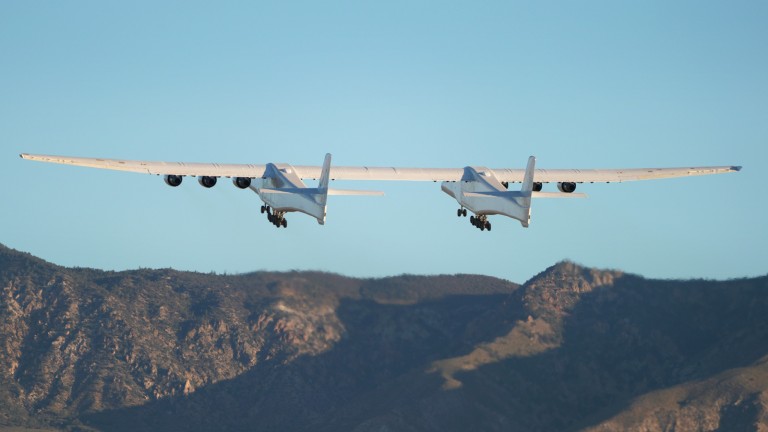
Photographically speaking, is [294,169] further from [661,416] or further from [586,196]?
[661,416]

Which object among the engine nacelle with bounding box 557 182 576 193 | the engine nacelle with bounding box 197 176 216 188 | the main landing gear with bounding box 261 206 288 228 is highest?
the engine nacelle with bounding box 557 182 576 193

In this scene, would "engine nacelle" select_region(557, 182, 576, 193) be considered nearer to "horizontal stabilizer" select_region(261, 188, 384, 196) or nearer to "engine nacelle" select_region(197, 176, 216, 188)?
"horizontal stabilizer" select_region(261, 188, 384, 196)

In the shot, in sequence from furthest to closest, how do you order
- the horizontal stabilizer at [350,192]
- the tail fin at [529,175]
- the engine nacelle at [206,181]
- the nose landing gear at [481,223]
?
the nose landing gear at [481,223] < the engine nacelle at [206,181] < the tail fin at [529,175] < the horizontal stabilizer at [350,192]

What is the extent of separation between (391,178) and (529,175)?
11.9m

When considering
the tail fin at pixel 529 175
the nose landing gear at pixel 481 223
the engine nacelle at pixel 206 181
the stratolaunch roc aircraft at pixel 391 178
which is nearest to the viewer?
the stratolaunch roc aircraft at pixel 391 178

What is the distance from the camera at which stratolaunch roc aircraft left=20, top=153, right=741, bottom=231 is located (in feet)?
315

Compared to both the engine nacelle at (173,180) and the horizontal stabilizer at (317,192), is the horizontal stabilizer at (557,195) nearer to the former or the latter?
the horizontal stabilizer at (317,192)

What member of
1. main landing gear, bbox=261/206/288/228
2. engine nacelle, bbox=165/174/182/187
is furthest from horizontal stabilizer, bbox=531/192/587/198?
engine nacelle, bbox=165/174/182/187

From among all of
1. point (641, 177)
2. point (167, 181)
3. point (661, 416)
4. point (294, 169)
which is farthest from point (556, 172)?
point (661, 416)

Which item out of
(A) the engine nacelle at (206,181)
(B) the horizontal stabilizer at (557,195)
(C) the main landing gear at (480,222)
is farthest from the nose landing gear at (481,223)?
(A) the engine nacelle at (206,181)

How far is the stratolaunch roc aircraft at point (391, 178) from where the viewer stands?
9600 cm

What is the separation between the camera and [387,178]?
10612cm

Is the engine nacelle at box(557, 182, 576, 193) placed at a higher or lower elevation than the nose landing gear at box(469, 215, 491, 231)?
higher

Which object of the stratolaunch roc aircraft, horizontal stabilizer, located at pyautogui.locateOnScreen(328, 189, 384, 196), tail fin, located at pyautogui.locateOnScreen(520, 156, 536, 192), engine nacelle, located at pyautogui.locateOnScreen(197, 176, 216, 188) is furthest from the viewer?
engine nacelle, located at pyautogui.locateOnScreen(197, 176, 216, 188)
